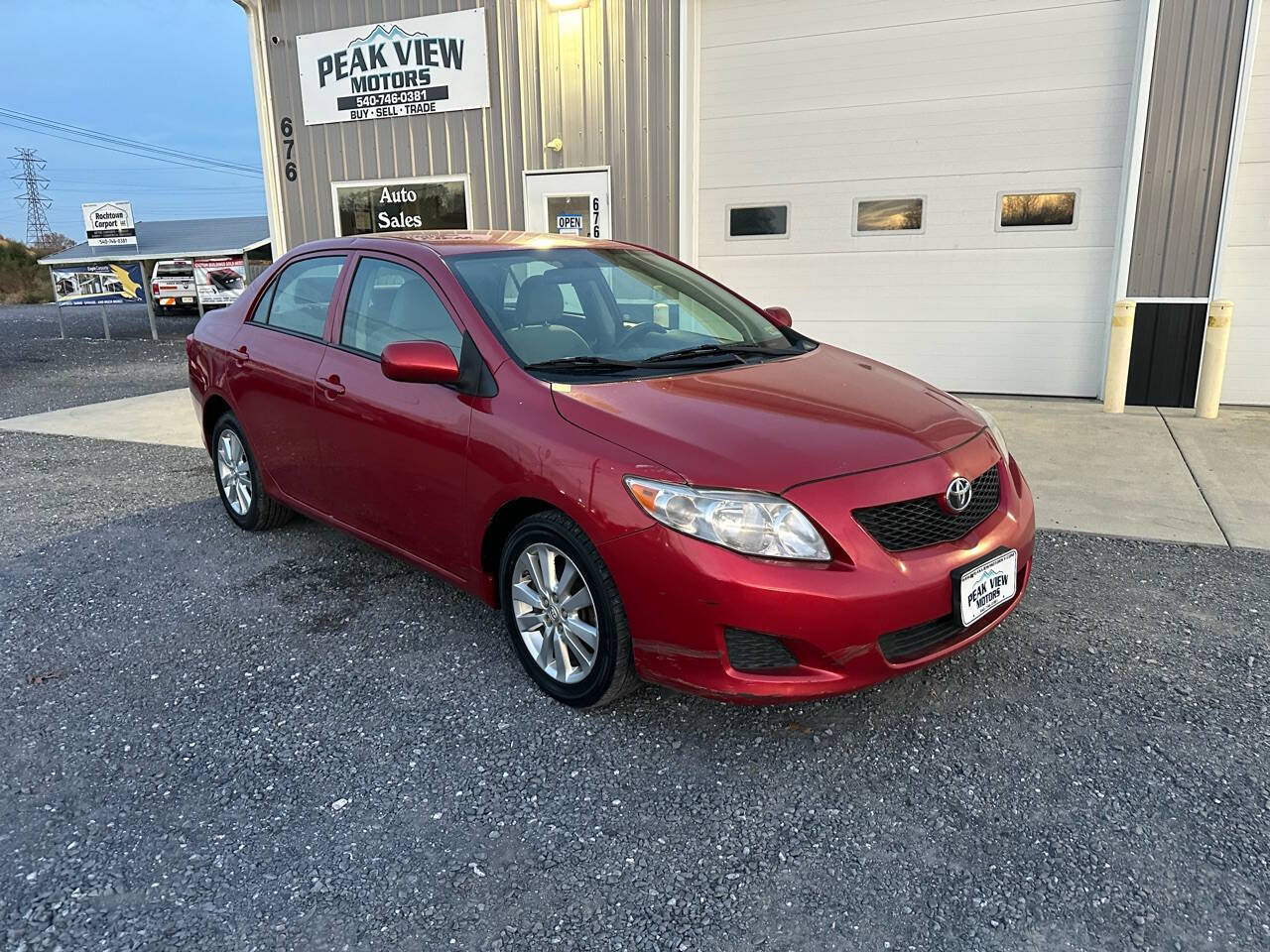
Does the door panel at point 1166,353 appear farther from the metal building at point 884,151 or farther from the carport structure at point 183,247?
the carport structure at point 183,247

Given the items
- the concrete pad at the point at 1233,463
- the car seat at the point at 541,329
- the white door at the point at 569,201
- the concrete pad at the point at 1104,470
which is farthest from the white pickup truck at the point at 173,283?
the concrete pad at the point at 1233,463

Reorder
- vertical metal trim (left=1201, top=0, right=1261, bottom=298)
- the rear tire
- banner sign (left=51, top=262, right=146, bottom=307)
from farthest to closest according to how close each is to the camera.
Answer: banner sign (left=51, top=262, right=146, bottom=307) < vertical metal trim (left=1201, top=0, right=1261, bottom=298) < the rear tire

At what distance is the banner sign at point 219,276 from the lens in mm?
16688

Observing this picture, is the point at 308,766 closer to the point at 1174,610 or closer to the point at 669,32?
the point at 1174,610

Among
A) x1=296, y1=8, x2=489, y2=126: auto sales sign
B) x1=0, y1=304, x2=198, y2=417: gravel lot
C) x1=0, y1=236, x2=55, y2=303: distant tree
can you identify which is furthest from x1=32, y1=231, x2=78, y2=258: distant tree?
x1=296, y1=8, x2=489, y2=126: auto sales sign

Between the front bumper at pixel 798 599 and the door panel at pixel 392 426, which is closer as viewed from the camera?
the front bumper at pixel 798 599

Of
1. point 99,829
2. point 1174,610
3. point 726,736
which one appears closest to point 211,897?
point 99,829

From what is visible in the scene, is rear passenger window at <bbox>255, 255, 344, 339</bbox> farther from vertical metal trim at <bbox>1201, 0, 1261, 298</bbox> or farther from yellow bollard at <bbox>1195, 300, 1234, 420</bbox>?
vertical metal trim at <bbox>1201, 0, 1261, 298</bbox>

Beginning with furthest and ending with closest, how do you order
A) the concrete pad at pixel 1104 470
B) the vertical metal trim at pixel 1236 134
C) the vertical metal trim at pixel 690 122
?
the vertical metal trim at pixel 690 122
the vertical metal trim at pixel 1236 134
the concrete pad at pixel 1104 470

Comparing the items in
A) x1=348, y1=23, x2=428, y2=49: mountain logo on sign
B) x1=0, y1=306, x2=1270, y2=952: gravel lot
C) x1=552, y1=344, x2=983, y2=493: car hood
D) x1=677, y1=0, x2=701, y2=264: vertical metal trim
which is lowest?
x1=0, y1=306, x2=1270, y2=952: gravel lot

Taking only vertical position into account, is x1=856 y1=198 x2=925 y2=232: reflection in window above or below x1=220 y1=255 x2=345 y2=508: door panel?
above

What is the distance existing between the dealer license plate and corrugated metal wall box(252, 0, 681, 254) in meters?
6.86

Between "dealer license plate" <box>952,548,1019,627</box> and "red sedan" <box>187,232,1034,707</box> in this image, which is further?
"dealer license plate" <box>952,548,1019,627</box>

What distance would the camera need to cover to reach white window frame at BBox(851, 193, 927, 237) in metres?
8.27
